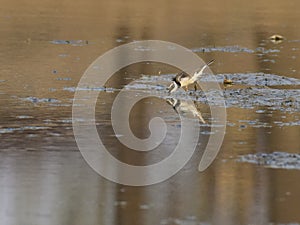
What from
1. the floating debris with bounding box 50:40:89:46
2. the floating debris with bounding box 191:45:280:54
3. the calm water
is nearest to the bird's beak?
the calm water

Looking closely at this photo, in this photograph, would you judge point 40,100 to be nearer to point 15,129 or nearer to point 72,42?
point 15,129

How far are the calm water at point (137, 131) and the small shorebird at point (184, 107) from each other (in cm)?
13

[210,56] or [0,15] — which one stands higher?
[0,15]

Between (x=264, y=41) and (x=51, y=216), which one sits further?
(x=264, y=41)

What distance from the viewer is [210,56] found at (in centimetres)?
1789

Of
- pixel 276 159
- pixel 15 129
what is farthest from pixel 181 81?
pixel 276 159

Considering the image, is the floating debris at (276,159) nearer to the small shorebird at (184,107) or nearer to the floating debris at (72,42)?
the small shorebird at (184,107)

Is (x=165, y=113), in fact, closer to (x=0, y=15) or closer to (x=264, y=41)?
(x=264, y=41)

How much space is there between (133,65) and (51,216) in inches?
354

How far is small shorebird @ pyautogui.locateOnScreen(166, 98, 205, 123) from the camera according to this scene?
12.2m

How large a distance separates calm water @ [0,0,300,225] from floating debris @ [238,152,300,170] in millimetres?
85

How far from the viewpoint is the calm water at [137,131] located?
7.99 metres

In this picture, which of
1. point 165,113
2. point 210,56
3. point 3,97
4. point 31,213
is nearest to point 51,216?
point 31,213

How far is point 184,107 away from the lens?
12734mm
